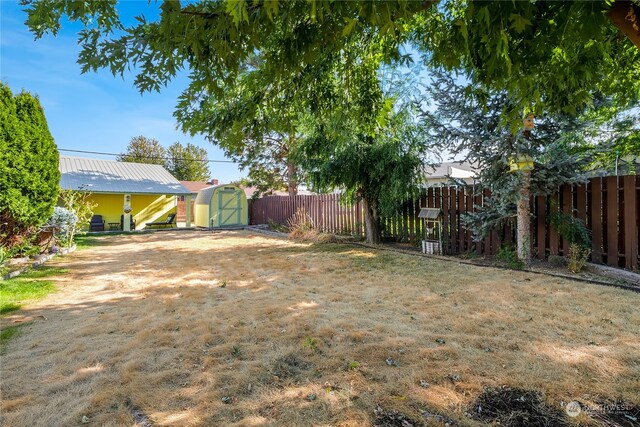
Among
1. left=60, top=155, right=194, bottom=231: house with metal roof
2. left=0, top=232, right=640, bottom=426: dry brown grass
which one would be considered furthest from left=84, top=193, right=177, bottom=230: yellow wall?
left=0, top=232, right=640, bottom=426: dry brown grass

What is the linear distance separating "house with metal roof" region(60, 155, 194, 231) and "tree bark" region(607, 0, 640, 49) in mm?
18555

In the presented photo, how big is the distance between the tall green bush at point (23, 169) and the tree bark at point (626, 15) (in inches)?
319

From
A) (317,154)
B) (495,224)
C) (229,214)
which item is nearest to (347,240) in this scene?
(317,154)

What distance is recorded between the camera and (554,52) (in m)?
2.49

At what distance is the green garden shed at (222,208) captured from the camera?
17859 mm

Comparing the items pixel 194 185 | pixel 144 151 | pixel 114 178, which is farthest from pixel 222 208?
pixel 144 151

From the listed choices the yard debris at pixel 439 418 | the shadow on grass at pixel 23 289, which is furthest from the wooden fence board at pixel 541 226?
the shadow on grass at pixel 23 289

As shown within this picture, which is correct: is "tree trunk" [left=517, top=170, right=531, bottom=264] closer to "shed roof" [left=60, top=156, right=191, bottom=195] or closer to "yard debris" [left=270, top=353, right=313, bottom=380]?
"yard debris" [left=270, top=353, right=313, bottom=380]

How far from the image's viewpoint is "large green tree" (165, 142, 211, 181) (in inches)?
1435

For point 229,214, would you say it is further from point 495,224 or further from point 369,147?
point 495,224

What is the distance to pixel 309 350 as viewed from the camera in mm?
2793

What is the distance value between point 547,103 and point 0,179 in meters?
8.02

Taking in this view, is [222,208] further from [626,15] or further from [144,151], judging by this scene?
[144,151]

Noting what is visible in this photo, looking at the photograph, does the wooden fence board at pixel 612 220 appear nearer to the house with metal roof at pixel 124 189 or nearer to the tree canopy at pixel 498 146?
the tree canopy at pixel 498 146
